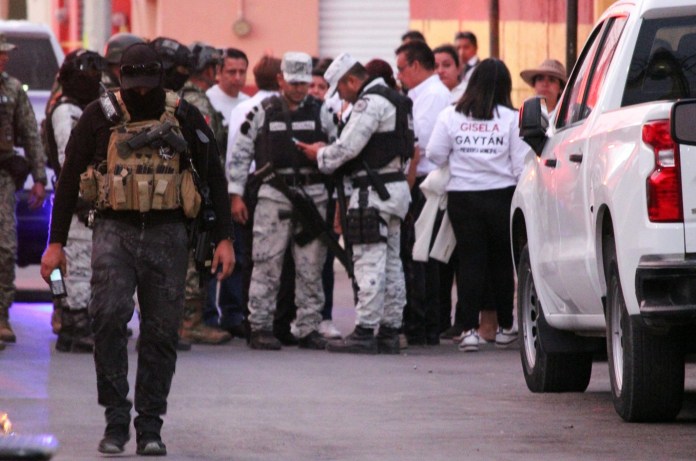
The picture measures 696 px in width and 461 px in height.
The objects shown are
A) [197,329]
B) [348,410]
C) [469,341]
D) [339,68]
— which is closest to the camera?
[348,410]

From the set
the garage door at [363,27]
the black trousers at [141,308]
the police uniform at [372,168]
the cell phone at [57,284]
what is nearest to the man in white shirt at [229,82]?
the police uniform at [372,168]

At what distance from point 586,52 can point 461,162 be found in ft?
10.7

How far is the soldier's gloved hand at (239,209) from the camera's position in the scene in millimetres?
12875

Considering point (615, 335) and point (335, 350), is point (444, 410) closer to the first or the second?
point (615, 335)

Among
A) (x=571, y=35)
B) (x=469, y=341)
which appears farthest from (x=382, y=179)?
(x=571, y=35)

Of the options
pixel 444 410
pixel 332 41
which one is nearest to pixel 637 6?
pixel 444 410

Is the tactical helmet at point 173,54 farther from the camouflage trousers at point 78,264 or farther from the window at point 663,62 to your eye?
the window at point 663,62

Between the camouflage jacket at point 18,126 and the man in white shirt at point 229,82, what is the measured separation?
174 centimetres

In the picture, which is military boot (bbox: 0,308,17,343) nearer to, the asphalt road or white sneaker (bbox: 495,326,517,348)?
the asphalt road

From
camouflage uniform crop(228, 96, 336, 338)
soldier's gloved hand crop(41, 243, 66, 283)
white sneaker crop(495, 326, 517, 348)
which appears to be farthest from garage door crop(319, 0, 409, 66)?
soldier's gloved hand crop(41, 243, 66, 283)

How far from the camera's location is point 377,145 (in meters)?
12.3

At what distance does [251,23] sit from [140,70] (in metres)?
23.2

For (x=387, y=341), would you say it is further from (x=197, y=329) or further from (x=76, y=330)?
(x=76, y=330)

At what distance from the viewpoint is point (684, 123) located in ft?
24.8
